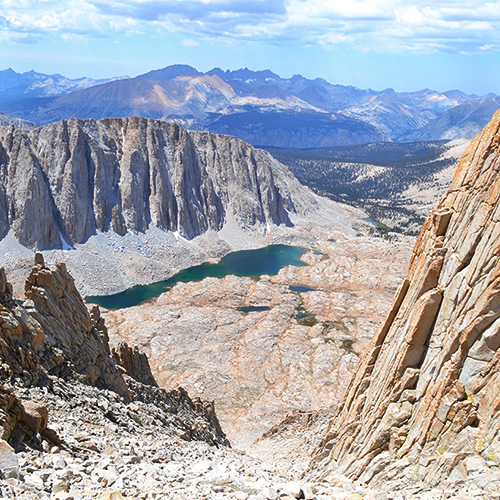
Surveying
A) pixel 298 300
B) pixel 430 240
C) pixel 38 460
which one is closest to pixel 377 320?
pixel 298 300

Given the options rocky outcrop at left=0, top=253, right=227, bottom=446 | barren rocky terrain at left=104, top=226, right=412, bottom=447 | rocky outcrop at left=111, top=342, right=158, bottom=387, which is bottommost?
barren rocky terrain at left=104, top=226, right=412, bottom=447

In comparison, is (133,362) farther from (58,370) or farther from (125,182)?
(125,182)

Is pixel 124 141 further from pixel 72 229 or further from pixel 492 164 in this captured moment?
pixel 492 164

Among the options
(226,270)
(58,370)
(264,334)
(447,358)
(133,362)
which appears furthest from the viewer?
(226,270)

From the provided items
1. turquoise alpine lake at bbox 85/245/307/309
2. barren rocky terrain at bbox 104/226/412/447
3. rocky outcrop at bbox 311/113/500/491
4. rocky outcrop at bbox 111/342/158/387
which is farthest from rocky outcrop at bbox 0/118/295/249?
rocky outcrop at bbox 311/113/500/491

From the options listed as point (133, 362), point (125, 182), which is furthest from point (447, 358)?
point (125, 182)

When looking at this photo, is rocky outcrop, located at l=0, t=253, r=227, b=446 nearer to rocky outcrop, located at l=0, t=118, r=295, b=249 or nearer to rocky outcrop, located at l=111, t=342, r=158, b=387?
rocky outcrop, located at l=111, t=342, r=158, b=387

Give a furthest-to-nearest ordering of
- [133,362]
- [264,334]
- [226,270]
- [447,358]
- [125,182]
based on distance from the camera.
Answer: [125,182] → [226,270] → [264,334] → [133,362] → [447,358]
